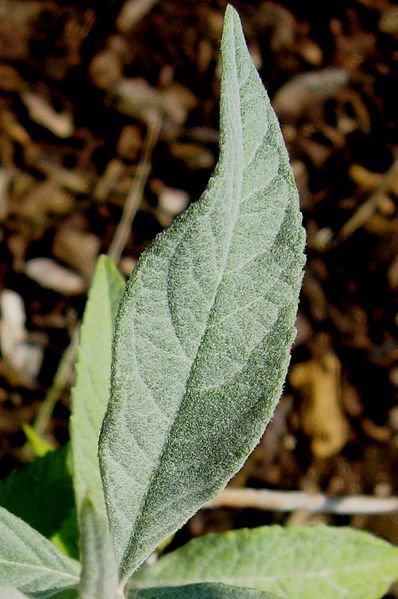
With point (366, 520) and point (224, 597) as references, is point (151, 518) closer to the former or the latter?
point (224, 597)

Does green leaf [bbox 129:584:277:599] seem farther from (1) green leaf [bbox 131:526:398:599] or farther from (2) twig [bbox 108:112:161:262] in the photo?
(2) twig [bbox 108:112:161:262]

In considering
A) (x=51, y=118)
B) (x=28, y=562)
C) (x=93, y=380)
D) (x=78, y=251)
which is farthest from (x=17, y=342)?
(x=28, y=562)

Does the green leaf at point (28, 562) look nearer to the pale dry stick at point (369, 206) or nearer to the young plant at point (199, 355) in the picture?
the young plant at point (199, 355)

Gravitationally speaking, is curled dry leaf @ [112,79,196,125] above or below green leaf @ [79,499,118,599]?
below

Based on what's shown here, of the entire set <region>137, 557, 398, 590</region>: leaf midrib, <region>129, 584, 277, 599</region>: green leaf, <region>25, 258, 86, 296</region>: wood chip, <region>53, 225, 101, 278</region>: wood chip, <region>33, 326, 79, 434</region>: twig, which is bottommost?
<region>33, 326, 79, 434</region>: twig

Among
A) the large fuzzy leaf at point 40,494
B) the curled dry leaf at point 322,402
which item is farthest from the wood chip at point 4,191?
the large fuzzy leaf at point 40,494

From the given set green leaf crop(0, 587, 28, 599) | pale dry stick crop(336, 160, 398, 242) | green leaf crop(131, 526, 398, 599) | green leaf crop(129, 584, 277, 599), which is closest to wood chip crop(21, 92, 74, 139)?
pale dry stick crop(336, 160, 398, 242)

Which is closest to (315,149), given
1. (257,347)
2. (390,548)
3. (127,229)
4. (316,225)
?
(316,225)
